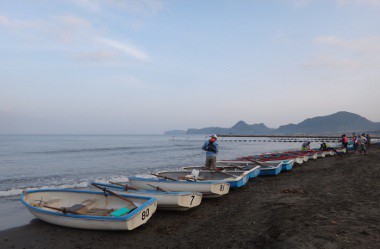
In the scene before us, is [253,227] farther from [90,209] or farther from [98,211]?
[90,209]

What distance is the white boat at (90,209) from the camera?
25.4ft

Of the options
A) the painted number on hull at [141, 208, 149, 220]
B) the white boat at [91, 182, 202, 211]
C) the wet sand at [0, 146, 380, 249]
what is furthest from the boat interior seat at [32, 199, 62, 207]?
the painted number on hull at [141, 208, 149, 220]

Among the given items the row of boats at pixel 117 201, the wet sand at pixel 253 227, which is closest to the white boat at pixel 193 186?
the row of boats at pixel 117 201

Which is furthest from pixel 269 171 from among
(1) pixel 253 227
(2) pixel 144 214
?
(2) pixel 144 214

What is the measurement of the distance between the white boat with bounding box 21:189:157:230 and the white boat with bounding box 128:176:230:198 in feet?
8.06

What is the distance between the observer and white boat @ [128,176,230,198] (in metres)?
11.1

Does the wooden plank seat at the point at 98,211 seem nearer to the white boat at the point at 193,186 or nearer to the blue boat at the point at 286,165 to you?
the white boat at the point at 193,186

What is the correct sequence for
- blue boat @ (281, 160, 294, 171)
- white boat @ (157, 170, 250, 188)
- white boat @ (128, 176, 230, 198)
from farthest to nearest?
blue boat @ (281, 160, 294, 171) < white boat @ (157, 170, 250, 188) < white boat @ (128, 176, 230, 198)

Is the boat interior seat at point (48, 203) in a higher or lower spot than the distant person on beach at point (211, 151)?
lower

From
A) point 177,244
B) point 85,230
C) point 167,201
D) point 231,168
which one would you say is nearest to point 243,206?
point 167,201

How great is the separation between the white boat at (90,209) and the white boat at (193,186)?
2.46 metres

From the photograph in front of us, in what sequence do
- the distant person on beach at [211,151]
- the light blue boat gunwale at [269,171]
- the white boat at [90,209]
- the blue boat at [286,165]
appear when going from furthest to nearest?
the blue boat at [286,165], the light blue boat gunwale at [269,171], the distant person on beach at [211,151], the white boat at [90,209]

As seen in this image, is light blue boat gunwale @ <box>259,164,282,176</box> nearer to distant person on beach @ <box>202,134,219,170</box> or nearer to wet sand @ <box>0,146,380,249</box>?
distant person on beach @ <box>202,134,219,170</box>

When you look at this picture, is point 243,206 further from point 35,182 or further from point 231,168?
point 35,182
